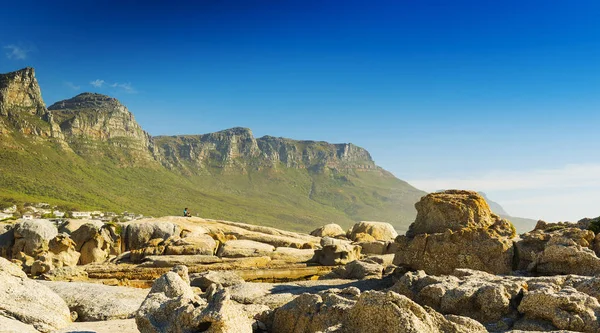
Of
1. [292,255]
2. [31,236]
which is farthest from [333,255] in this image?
[31,236]

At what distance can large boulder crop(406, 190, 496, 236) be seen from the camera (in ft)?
83.0

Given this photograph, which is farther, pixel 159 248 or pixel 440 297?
pixel 159 248

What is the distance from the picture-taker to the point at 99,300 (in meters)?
17.9

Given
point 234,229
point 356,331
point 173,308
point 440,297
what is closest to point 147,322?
point 173,308

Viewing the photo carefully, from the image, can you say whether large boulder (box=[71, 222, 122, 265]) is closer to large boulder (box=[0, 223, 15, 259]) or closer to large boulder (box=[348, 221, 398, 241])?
large boulder (box=[0, 223, 15, 259])

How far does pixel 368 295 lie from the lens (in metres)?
Result: 10.2

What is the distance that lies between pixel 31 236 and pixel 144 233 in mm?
9909

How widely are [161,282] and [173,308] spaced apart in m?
2.68

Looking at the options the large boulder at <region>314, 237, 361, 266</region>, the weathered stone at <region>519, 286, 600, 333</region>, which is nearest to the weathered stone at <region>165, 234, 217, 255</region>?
the large boulder at <region>314, 237, 361, 266</region>

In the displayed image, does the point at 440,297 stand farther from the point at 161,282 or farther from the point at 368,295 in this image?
the point at 161,282

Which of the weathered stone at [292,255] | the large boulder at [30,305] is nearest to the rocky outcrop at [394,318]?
the large boulder at [30,305]

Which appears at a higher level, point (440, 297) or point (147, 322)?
point (440, 297)

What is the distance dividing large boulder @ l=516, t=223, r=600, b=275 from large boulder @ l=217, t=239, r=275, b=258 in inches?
891

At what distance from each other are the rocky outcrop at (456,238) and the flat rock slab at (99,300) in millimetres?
14382
